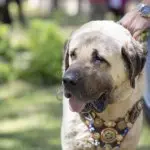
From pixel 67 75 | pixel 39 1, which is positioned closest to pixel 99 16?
pixel 39 1

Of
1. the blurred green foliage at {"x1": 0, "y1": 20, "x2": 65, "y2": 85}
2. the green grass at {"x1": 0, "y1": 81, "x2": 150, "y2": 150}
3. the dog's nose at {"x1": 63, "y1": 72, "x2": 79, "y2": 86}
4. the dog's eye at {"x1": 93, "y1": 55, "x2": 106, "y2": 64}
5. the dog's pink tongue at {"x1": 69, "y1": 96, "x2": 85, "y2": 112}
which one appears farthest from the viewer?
the blurred green foliage at {"x1": 0, "y1": 20, "x2": 65, "y2": 85}

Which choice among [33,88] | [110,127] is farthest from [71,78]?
[33,88]

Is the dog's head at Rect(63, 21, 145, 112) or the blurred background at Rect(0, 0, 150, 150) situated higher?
the dog's head at Rect(63, 21, 145, 112)

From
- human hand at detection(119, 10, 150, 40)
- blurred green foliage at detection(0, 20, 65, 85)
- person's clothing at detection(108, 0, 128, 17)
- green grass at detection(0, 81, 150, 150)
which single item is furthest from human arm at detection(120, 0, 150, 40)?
person's clothing at detection(108, 0, 128, 17)

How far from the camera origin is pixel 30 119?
755 centimetres

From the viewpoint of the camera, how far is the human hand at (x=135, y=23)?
4.53 meters

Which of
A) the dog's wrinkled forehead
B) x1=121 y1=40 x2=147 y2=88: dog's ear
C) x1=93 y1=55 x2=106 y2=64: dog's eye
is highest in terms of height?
the dog's wrinkled forehead

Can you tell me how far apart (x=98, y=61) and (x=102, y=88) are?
17 cm

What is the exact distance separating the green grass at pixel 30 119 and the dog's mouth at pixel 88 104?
7.26ft

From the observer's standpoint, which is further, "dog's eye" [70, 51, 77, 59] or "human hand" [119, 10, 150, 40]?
"human hand" [119, 10, 150, 40]

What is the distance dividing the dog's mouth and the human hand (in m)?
0.50

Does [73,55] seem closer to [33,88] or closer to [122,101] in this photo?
[122,101]

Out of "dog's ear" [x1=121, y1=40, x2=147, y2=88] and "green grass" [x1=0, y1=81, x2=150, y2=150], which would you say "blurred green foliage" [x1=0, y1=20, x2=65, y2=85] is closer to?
"green grass" [x1=0, y1=81, x2=150, y2=150]

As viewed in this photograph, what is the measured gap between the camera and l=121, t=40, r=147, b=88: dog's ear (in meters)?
4.23
